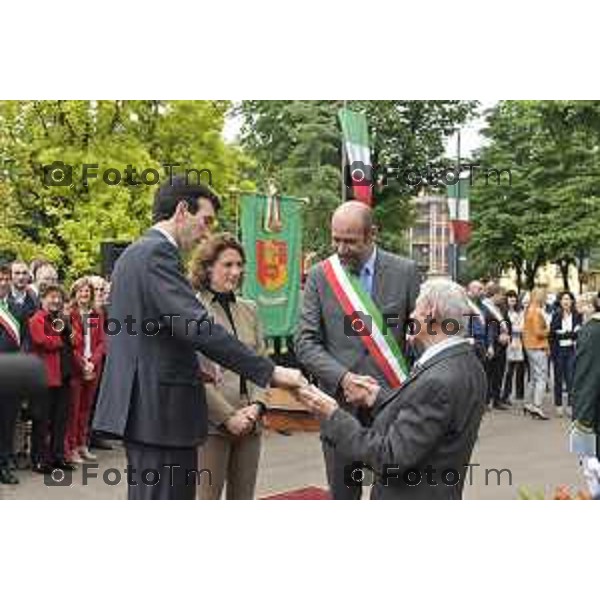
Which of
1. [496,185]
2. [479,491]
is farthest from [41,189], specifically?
[496,185]

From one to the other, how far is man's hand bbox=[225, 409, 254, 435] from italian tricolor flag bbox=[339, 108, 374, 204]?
3.27m

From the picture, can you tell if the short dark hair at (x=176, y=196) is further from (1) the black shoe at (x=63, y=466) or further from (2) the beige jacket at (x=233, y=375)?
(1) the black shoe at (x=63, y=466)

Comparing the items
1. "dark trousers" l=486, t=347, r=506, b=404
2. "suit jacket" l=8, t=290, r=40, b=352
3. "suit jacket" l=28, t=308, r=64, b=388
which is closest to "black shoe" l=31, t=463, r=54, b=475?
"suit jacket" l=28, t=308, r=64, b=388

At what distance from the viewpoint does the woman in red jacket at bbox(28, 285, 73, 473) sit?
25.0ft

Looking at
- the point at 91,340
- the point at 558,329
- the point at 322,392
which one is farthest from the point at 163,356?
the point at 558,329

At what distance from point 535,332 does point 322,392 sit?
29.2ft

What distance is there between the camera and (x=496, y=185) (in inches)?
971

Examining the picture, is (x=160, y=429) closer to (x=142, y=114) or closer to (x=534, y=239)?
(x=142, y=114)

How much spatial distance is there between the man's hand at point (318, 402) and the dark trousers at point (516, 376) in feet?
31.9

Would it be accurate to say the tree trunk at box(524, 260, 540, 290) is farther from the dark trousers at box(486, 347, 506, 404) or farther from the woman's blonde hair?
the woman's blonde hair

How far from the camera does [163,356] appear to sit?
3607mm

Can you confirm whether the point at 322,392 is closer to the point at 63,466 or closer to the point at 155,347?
the point at 155,347

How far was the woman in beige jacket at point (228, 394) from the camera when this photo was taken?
422 cm

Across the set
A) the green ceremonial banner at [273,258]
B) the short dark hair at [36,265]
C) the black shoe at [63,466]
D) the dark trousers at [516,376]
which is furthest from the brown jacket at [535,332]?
the black shoe at [63,466]
